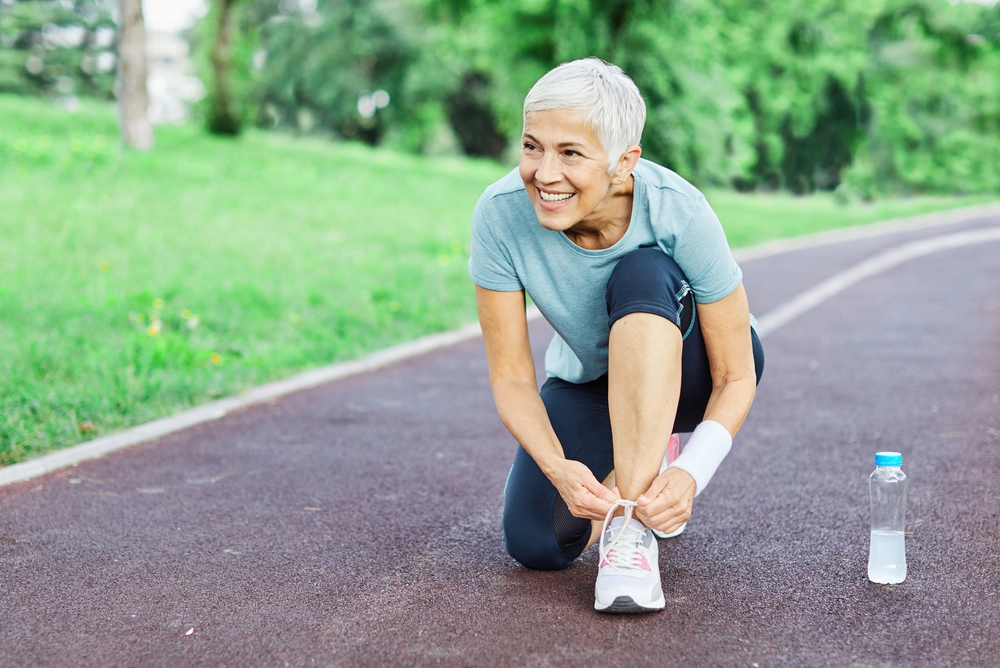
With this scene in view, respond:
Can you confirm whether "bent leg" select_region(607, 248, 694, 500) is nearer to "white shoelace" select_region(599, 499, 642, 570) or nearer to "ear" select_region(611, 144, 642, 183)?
"white shoelace" select_region(599, 499, 642, 570)

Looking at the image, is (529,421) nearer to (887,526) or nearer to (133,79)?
(887,526)

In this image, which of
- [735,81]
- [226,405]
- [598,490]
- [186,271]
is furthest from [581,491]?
[735,81]

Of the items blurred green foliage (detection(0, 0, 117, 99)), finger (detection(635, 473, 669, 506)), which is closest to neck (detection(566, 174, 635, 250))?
finger (detection(635, 473, 669, 506))

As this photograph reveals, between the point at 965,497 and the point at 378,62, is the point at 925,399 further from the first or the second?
the point at 378,62

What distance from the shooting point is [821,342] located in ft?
26.1

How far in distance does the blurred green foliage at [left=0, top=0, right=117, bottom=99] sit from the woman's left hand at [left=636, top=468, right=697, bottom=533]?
3962 cm

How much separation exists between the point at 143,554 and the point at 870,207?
23732mm

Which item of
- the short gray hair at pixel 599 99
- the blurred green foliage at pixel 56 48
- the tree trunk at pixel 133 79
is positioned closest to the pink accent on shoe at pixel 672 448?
the short gray hair at pixel 599 99

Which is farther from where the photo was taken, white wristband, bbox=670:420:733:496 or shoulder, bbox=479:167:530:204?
shoulder, bbox=479:167:530:204

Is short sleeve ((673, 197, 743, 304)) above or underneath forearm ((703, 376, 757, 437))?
above

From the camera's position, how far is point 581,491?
285cm

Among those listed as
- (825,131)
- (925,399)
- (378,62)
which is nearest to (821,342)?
(925,399)

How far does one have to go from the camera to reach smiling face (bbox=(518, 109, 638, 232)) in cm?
277

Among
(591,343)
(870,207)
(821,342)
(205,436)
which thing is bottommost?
(870,207)
